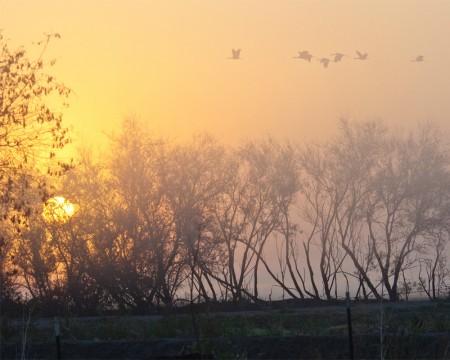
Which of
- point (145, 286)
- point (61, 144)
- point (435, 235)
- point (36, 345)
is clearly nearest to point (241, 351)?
point (36, 345)

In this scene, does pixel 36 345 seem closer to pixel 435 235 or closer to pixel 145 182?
pixel 145 182

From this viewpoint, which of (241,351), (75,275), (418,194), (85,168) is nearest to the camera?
(241,351)

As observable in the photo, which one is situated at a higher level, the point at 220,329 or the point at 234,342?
the point at 220,329

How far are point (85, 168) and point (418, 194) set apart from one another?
17.2 m

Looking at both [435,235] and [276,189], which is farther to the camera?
[276,189]

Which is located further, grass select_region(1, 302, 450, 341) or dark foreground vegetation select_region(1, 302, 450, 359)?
grass select_region(1, 302, 450, 341)

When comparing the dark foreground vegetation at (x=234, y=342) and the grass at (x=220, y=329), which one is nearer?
the dark foreground vegetation at (x=234, y=342)

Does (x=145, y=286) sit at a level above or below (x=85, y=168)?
below

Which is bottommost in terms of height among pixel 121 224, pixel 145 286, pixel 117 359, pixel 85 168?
pixel 117 359

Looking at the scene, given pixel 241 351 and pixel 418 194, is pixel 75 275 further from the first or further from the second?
pixel 241 351

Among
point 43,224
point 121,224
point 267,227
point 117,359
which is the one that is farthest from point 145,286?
point 117,359

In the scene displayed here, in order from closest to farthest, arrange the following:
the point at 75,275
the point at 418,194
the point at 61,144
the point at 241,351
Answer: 1. the point at 241,351
2. the point at 61,144
3. the point at 75,275
4. the point at 418,194

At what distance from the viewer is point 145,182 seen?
149 feet

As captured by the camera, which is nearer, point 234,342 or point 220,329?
point 234,342
